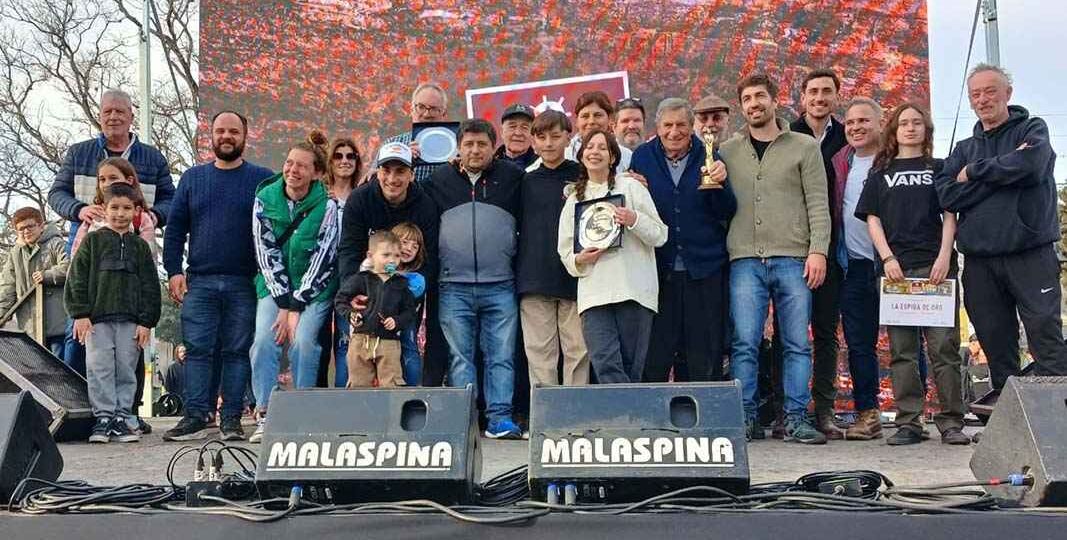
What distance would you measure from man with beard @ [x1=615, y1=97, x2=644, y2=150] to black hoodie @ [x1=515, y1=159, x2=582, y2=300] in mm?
629

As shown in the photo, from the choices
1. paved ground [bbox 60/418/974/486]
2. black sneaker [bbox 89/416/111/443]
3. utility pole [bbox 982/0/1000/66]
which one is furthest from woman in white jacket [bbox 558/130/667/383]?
utility pole [bbox 982/0/1000/66]

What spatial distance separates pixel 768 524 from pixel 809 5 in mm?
6574

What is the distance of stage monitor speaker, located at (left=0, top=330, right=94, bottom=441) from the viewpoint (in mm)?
5328

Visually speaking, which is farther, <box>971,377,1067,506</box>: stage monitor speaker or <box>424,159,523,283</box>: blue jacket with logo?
<box>424,159,523,283</box>: blue jacket with logo

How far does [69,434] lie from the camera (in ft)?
17.8

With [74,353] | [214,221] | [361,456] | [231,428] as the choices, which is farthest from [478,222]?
[74,353]

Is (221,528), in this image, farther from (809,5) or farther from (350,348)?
(809,5)

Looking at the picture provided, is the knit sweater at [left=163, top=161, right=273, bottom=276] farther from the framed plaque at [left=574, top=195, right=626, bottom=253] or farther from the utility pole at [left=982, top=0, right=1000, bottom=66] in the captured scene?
the utility pole at [left=982, top=0, right=1000, bottom=66]

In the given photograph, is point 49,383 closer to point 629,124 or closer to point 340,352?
point 340,352

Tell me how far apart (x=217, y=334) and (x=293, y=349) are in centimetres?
59

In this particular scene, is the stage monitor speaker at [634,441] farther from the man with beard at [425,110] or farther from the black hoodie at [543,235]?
the man with beard at [425,110]

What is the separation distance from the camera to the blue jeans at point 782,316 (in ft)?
16.6

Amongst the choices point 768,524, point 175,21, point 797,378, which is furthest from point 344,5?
point 175,21

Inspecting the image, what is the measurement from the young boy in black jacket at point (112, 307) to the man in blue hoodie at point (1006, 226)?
4287mm
